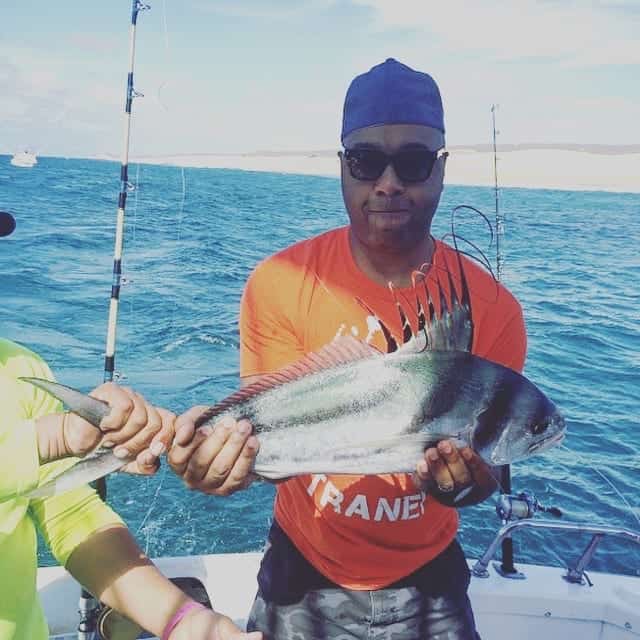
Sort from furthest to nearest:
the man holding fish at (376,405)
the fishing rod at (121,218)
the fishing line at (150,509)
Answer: the fishing line at (150,509) < the fishing rod at (121,218) < the man holding fish at (376,405)

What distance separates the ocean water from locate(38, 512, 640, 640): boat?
2.40 meters

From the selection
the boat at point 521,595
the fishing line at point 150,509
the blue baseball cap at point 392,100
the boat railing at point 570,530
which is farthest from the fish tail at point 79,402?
the fishing line at point 150,509

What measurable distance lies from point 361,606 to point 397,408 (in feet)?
2.65

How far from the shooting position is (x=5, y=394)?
179cm

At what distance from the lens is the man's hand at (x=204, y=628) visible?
1.91 metres

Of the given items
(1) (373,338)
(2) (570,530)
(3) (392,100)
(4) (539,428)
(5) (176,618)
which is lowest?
(2) (570,530)

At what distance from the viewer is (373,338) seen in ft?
8.05

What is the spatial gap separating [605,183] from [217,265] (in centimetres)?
9651

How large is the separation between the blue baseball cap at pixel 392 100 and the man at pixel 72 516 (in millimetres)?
1292

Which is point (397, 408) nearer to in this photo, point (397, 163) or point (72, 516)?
point (397, 163)

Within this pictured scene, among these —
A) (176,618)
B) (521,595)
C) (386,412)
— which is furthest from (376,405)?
(521,595)

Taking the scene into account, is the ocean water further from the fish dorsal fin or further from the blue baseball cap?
the blue baseball cap

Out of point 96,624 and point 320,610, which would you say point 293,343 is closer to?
point 320,610

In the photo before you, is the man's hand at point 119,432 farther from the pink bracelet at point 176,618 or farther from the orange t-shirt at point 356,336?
the orange t-shirt at point 356,336
